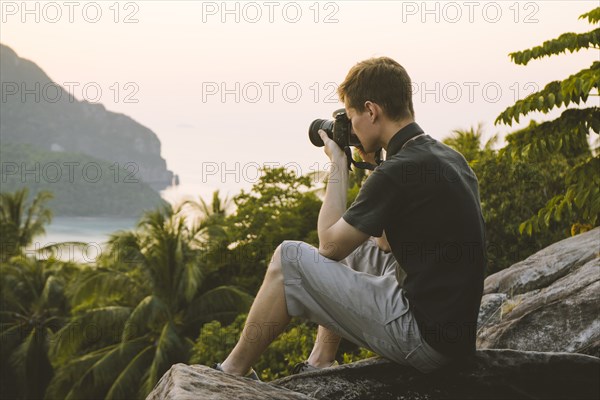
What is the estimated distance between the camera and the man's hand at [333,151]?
388cm

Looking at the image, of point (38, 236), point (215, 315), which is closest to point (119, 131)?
point (38, 236)

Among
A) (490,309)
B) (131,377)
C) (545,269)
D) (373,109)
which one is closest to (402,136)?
(373,109)

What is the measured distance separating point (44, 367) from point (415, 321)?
31518mm

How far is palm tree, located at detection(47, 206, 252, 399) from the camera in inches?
930

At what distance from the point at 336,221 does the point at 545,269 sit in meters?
4.58

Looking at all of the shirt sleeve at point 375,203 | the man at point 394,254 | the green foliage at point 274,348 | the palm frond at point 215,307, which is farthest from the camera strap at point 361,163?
the palm frond at point 215,307

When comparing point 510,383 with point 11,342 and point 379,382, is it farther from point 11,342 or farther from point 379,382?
point 11,342

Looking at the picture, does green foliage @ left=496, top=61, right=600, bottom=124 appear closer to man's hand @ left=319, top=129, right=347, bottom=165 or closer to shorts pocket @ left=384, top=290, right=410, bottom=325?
man's hand @ left=319, top=129, right=347, bottom=165

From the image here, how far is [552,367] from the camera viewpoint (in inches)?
144

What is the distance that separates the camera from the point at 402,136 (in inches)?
137

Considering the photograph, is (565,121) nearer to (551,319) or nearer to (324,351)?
(551,319)

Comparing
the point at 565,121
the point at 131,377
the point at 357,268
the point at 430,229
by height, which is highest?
the point at 565,121

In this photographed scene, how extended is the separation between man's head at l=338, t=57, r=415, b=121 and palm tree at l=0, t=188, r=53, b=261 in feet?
121

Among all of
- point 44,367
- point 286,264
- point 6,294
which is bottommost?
point 44,367
